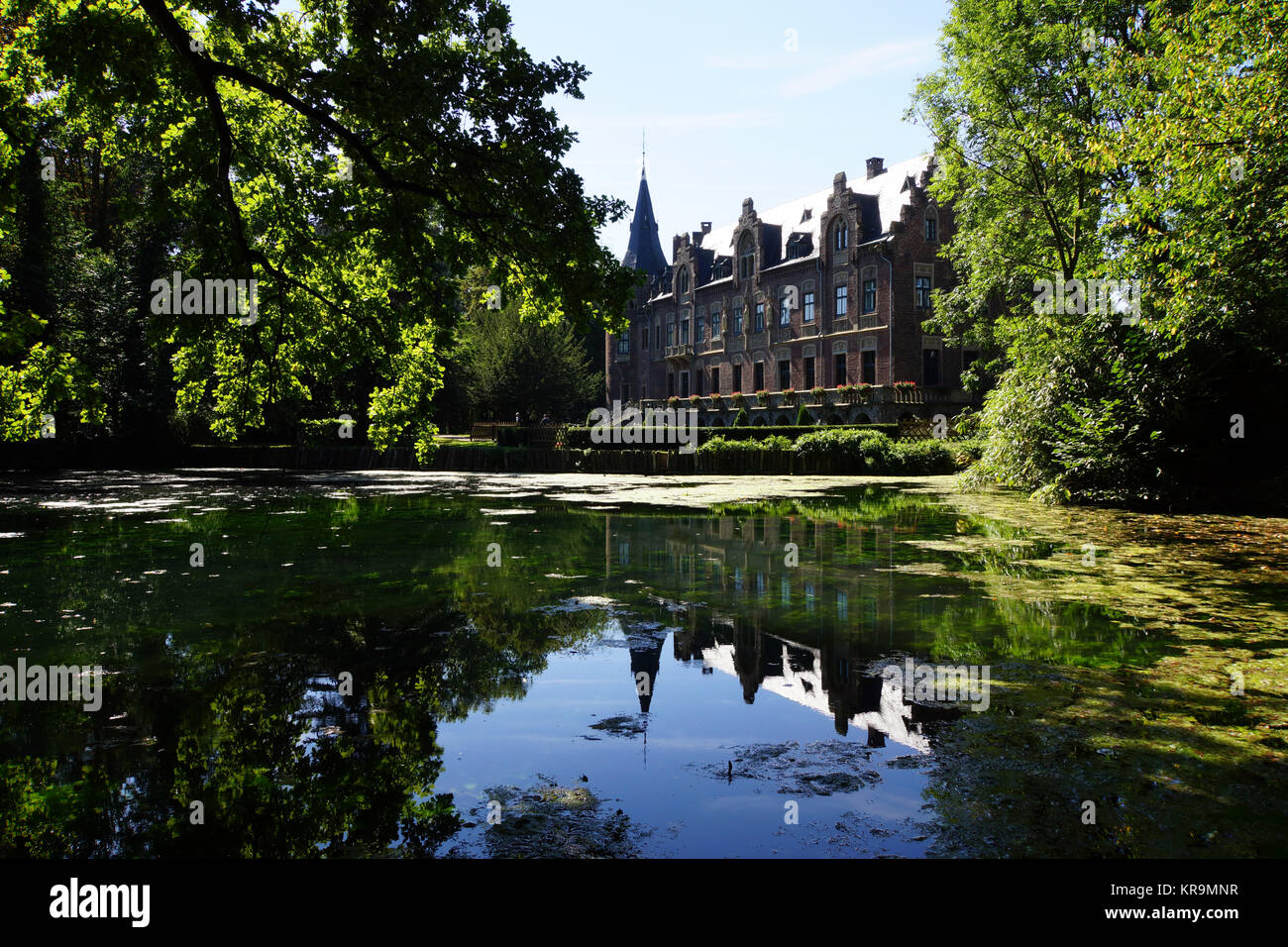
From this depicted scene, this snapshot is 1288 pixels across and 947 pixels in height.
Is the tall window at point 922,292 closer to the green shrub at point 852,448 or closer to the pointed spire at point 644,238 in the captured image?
the green shrub at point 852,448

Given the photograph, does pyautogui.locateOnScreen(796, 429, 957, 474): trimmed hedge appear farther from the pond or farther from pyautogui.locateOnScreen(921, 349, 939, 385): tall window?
the pond

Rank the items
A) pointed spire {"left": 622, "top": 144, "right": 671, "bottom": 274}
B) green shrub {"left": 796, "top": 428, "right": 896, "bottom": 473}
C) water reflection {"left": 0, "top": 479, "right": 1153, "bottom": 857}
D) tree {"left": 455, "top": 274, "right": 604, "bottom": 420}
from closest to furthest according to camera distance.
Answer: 1. water reflection {"left": 0, "top": 479, "right": 1153, "bottom": 857}
2. green shrub {"left": 796, "top": 428, "right": 896, "bottom": 473}
3. tree {"left": 455, "top": 274, "right": 604, "bottom": 420}
4. pointed spire {"left": 622, "top": 144, "right": 671, "bottom": 274}

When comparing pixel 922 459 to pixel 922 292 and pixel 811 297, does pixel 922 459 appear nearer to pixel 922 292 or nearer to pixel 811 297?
pixel 922 292

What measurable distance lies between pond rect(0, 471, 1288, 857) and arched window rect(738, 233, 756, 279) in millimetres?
40619

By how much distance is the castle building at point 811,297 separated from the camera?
38.9 metres

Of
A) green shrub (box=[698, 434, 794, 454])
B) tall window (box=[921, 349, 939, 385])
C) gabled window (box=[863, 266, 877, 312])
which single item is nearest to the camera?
green shrub (box=[698, 434, 794, 454])

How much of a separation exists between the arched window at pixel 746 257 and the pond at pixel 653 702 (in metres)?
40.6

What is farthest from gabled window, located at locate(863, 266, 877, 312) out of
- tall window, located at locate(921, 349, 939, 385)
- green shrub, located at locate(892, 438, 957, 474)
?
green shrub, located at locate(892, 438, 957, 474)

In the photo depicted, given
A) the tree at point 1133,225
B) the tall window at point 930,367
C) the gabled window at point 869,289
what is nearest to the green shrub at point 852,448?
the tree at point 1133,225

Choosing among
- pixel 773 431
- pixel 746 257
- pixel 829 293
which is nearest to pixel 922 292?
pixel 829 293

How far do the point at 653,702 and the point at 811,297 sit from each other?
41712mm

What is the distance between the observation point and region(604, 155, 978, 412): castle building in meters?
38.9
